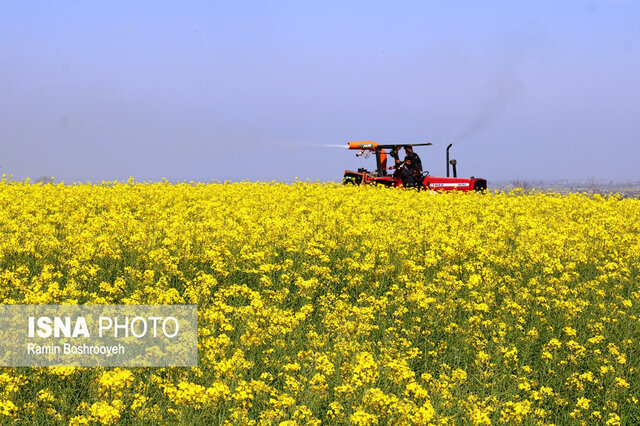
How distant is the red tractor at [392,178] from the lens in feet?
75.8

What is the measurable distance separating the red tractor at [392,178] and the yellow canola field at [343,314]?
855 cm

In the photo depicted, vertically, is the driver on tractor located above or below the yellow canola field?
above

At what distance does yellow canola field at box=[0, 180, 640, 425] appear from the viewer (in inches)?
217

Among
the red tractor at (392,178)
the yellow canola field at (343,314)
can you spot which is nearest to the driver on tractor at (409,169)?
the red tractor at (392,178)

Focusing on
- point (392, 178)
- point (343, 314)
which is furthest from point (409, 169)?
point (343, 314)

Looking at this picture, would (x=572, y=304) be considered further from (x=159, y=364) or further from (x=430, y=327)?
(x=159, y=364)

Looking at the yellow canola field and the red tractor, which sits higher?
the red tractor

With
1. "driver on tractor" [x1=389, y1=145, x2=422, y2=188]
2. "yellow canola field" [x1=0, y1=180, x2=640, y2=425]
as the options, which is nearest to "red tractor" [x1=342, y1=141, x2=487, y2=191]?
"driver on tractor" [x1=389, y1=145, x2=422, y2=188]

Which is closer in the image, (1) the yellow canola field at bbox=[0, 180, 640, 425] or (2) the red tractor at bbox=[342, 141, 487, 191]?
(1) the yellow canola field at bbox=[0, 180, 640, 425]

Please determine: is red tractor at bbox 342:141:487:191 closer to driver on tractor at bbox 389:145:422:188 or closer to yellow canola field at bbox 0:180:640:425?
driver on tractor at bbox 389:145:422:188

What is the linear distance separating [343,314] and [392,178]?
53.4 ft

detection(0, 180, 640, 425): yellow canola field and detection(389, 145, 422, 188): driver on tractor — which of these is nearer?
detection(0, 180, 640, 425): yellow canola field

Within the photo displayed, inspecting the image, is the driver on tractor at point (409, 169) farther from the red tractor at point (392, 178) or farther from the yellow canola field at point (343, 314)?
the yellow canola field at point (343, 314)

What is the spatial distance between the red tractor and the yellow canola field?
28.0 feet
